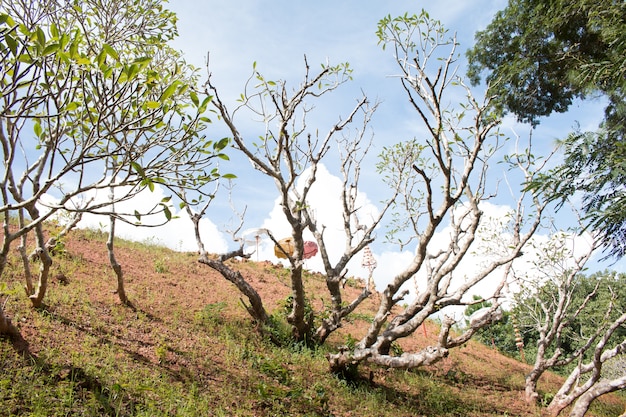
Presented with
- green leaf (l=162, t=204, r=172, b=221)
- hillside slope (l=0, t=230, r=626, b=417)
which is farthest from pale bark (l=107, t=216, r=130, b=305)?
green leaf (l=162, t=204, r=172, b=221)

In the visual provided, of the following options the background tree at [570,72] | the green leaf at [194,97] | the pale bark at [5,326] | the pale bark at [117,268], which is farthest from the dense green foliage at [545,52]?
the pale bark at [5,326]

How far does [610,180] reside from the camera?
5.94 m

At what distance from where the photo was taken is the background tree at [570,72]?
6.02 meters

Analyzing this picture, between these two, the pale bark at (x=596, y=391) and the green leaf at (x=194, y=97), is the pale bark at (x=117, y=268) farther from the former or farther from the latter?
the pale bark at (x=596, y=391)

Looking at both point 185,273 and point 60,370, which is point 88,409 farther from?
point 185,273

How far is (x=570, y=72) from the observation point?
8188mm

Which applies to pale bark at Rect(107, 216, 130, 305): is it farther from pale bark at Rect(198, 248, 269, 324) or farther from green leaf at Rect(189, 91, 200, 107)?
green leaf at Rect(189, 91, 200, 107)

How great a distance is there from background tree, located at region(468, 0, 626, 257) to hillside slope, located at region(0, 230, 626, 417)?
4.60 m

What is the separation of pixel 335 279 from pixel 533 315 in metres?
6.92

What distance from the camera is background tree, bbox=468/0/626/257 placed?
602 cm

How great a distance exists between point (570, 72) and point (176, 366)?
29.2 ft

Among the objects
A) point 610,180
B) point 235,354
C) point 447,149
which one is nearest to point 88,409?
point 235,354

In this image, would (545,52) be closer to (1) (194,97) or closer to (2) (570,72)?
(2) (570,72)

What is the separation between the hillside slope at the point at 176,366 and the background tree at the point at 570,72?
460cm
